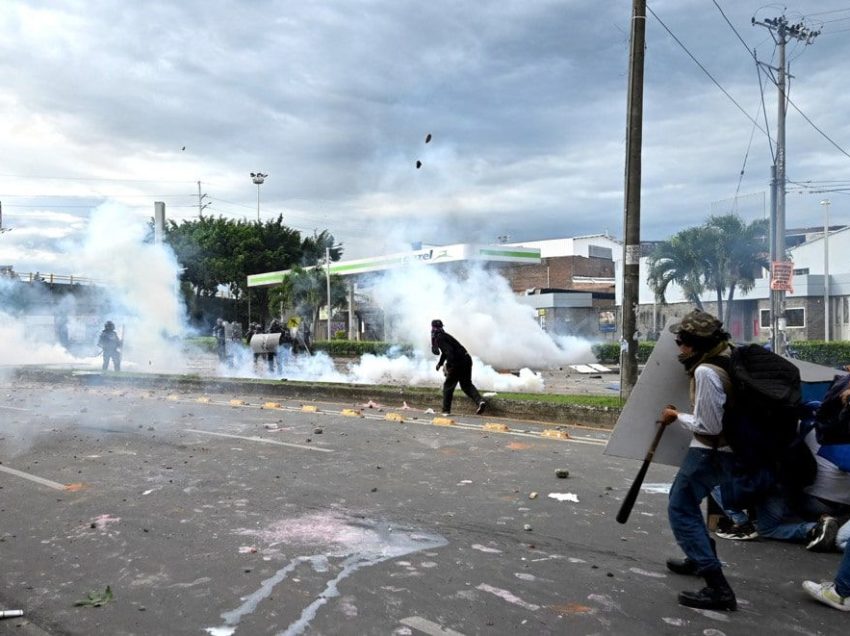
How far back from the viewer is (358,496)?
20.7 feet

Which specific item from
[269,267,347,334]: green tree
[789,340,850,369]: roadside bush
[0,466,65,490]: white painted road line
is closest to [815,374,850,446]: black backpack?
[0,466,65,490]: white painted road line

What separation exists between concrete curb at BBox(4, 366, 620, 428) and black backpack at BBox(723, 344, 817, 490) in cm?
658

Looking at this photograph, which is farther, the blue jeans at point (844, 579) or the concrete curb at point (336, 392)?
the concrete curb at point (336, 392)

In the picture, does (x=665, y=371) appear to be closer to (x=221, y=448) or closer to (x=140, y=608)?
(x=140, y=608)

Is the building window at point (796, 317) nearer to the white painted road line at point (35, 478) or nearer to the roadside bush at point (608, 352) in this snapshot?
the roadside bush at point (608, 352)

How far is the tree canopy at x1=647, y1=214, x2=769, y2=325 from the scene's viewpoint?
101 feet

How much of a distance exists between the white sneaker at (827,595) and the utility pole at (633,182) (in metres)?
7.63

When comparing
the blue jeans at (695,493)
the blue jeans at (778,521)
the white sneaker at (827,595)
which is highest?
the blue jeans at (695,493)

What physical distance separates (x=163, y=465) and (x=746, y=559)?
5745 mm

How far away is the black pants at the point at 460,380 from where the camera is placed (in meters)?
12.2

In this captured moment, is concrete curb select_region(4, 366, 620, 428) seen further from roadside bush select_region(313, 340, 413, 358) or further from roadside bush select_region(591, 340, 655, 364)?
roadside bush select_region(591, 340, 655, 364)

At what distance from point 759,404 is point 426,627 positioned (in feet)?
6.76

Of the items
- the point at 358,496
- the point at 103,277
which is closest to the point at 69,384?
the point at 103,277

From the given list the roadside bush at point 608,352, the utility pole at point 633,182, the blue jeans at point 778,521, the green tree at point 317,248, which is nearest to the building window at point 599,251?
the green tree at point 317,248
